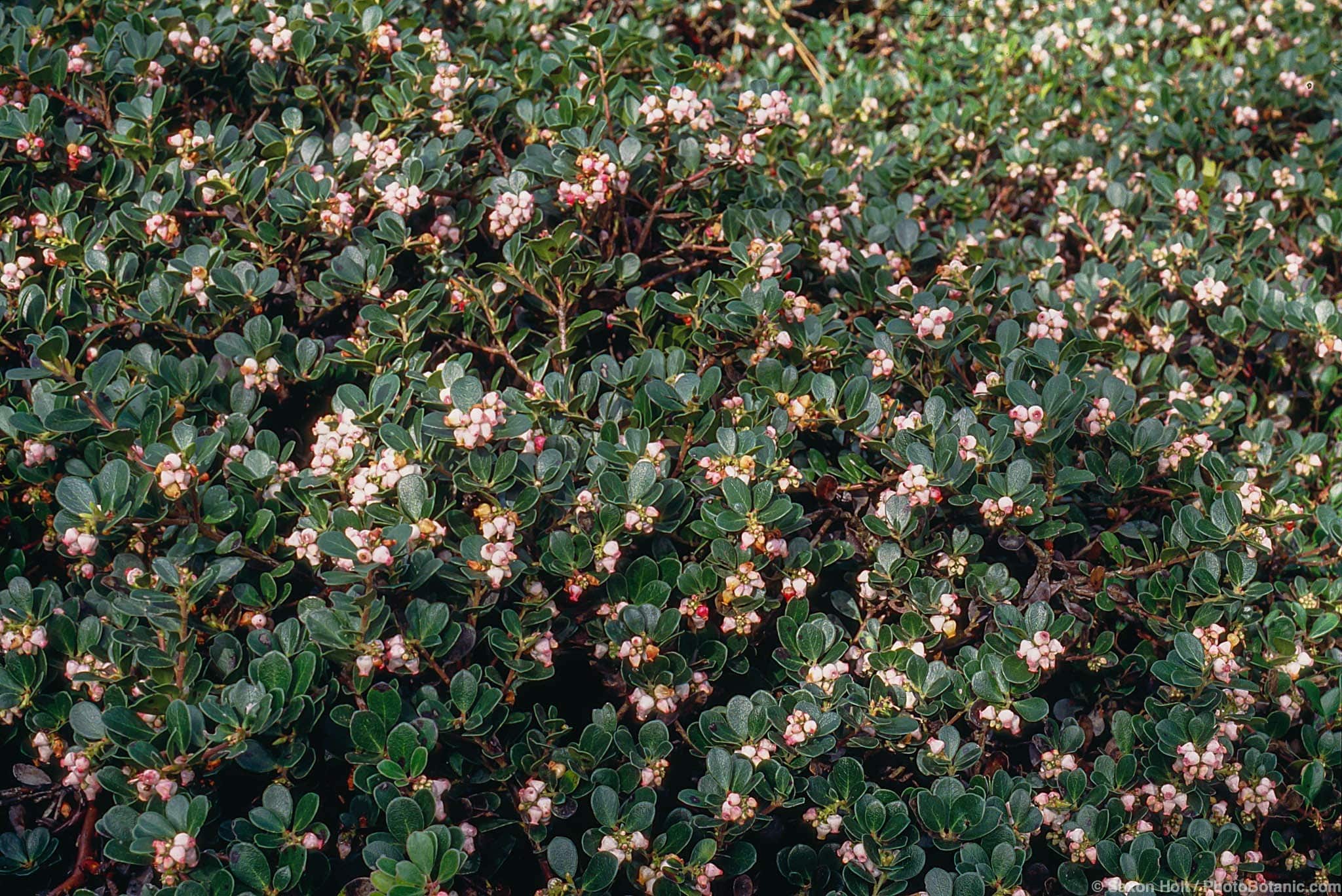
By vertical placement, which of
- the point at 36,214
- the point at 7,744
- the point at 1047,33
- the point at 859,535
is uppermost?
the point at 36,214

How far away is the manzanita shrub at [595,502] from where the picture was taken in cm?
176

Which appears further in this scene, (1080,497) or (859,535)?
(1080,497)

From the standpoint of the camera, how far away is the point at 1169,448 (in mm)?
2318

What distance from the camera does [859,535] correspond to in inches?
84.6

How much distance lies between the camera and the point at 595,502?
6.38 ft

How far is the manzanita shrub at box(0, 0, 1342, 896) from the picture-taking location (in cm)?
176

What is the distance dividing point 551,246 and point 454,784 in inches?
43.4

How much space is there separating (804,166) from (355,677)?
6.41 ft

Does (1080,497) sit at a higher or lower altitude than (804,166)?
lower

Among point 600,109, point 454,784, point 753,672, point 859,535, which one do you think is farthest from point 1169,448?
point 454,784

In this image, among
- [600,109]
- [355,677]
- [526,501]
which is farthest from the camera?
[600,109]

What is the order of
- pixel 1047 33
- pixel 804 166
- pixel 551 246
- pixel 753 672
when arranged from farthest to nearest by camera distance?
pixel 1047 33, pixel 804 166, pixel 551 246, pixel 753 672

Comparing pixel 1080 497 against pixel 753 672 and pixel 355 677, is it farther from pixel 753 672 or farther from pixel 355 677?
pixel 355 677

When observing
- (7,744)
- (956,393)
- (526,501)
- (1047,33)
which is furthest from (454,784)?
(1047,33)
